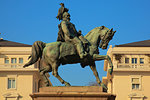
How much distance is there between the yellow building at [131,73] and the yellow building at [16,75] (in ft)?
39.8

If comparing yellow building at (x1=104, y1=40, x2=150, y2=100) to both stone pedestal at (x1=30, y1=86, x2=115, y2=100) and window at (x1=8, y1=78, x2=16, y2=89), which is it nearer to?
window at (x1=8, y1=78, x2=16, y2=89)

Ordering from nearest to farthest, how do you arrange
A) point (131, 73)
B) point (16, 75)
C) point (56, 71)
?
point (56, 71)
point (131, 73)
point (16, 75)

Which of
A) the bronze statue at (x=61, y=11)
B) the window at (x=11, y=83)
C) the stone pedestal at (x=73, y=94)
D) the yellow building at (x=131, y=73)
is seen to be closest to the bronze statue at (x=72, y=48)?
the bronze statue at (x=61, y=11)

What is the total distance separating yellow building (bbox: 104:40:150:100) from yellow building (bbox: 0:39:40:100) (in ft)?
39.8

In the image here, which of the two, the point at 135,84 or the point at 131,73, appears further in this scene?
the point at 135,84

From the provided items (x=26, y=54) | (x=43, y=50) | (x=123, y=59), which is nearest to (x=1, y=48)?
(x=26, y=54)

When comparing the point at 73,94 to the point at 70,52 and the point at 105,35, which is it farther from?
the point at 105,35

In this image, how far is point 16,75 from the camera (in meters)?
85.9

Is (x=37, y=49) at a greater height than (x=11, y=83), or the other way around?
(x=37, y=49)

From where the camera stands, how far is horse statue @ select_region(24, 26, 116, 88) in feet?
89.8

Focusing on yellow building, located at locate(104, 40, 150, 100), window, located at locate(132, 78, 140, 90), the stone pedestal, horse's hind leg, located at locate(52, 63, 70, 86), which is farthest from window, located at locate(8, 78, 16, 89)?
the stone pedestal

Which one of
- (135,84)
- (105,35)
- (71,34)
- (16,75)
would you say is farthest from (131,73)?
(71,34)

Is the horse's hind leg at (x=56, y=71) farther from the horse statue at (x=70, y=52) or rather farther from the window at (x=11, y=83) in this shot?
the window at (x=11, y=83)

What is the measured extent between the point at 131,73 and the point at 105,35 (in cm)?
5463
